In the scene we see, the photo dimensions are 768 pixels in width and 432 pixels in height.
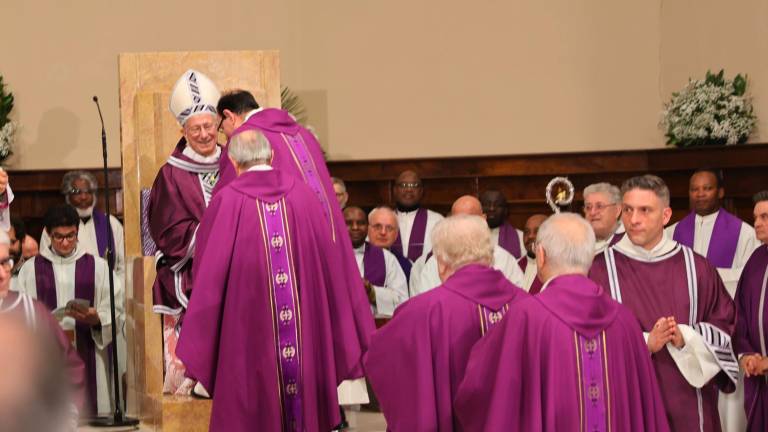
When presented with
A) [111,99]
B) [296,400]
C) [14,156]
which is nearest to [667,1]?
[111,99]

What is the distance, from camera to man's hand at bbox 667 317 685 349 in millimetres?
5520

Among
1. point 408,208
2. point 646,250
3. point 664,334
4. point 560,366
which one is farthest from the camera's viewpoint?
point 408,208

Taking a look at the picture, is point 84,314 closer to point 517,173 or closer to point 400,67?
point 517,173

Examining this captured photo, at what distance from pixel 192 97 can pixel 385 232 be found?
3.16 meters

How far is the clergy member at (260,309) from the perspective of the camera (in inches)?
232

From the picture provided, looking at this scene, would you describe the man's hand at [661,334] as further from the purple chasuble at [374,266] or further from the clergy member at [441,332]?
the purple chasuble at [374,266]

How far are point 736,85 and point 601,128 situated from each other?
1.74m

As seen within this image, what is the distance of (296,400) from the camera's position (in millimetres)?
6020

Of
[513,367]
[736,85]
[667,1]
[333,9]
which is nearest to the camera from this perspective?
[513,367]

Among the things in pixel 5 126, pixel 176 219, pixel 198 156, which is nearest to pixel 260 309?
pixel 176 219

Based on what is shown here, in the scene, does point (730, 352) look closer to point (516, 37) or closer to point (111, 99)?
point (516, 37)

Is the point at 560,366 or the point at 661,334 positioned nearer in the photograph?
the point at 560,366

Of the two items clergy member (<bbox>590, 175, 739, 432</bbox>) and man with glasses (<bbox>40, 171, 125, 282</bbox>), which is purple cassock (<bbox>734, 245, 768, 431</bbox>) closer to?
clergy member (<bbox>590, 175, 739, 432</bbox>)

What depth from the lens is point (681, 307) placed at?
579 cm
